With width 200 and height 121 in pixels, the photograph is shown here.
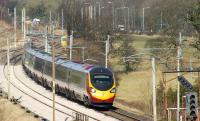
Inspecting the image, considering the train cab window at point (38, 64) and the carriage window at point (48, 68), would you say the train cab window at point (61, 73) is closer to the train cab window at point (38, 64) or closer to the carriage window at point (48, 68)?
the carriage window at point (48, 68)

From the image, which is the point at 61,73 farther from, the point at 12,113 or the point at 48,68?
the point at 12,113

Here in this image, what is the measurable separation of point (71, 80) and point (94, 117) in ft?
24.7

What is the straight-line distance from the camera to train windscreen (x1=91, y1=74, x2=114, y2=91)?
45969 millimetres

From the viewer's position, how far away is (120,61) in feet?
303

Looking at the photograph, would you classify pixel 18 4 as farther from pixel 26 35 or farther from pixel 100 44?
pixel 100 44

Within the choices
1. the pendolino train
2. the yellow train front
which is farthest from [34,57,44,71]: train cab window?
the yellow train front

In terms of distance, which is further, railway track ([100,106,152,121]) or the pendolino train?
the pendolino train

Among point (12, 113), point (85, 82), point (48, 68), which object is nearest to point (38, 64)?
point (48, 68)

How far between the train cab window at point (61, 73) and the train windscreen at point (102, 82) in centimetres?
707

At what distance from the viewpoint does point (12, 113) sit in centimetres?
5253

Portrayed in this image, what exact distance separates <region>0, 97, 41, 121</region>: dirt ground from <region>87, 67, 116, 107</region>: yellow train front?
465 centimetres

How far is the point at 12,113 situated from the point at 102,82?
414 inches

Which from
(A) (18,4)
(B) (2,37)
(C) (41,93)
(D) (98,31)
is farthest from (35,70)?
(A) (18,4)

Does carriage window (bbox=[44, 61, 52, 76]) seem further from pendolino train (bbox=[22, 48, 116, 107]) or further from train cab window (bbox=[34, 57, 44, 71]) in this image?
train cab window (bbox=[34, 57, 44, 71])
